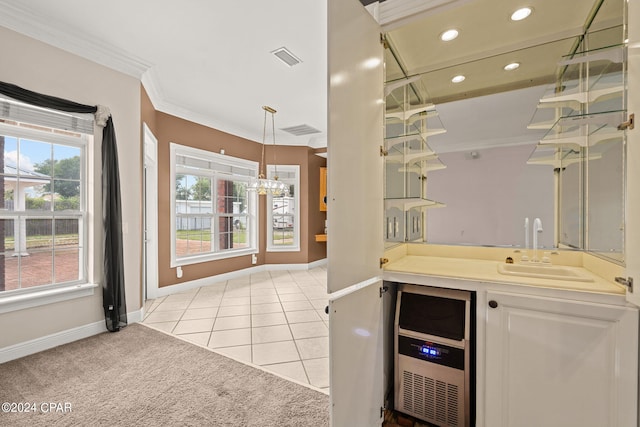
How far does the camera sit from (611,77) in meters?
1.54

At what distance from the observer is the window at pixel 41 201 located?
2457mm

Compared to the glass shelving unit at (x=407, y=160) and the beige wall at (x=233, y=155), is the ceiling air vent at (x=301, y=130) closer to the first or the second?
the beige wall at (x=233, y=155)

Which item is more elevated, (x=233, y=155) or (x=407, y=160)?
(x=233, y=155)

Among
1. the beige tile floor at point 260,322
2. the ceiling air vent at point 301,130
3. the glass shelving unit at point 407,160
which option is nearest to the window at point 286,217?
the ceiling air vent at point 301,130

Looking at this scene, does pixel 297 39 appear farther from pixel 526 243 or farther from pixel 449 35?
pixel 526 243

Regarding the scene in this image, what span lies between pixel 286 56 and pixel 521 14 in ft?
6.76

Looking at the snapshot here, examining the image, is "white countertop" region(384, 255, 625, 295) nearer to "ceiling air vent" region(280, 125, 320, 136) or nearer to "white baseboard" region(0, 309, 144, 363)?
"white baseboard" region(0, 309, 144, 363)

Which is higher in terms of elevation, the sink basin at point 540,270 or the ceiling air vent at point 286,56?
the ceiling air vent at point 286,56

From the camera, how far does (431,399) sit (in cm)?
159

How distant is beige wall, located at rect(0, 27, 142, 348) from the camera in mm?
2357

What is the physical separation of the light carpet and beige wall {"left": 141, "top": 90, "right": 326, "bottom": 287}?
196 cm

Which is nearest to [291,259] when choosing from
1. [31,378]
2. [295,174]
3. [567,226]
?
[295,174]

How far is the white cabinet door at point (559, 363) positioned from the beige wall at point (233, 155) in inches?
164

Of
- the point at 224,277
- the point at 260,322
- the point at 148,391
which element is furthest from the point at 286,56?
the point at 224,277
